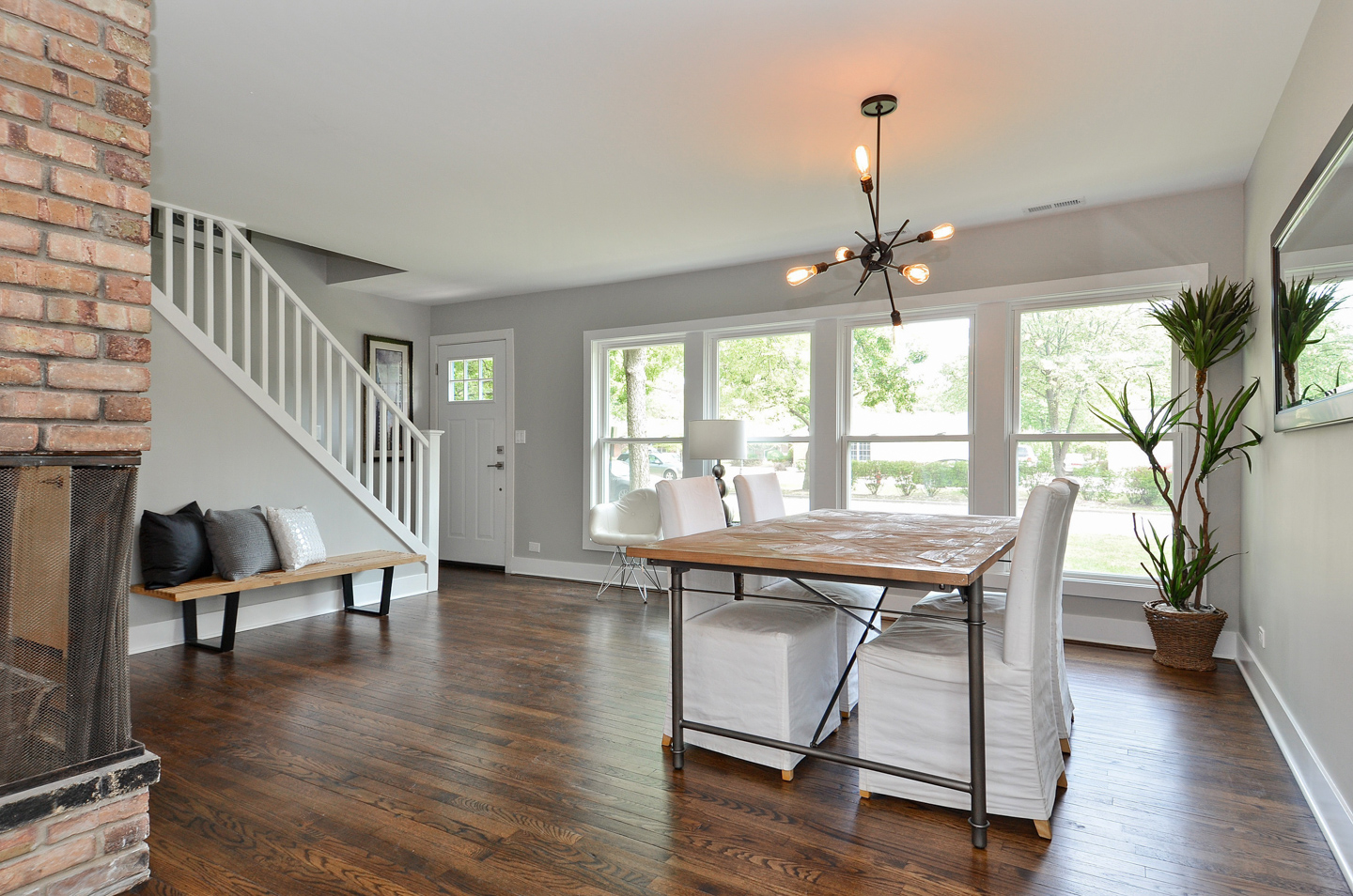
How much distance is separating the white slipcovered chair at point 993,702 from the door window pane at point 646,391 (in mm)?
3625

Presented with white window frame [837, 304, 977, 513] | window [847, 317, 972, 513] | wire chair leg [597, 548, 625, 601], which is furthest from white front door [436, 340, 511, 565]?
window [847, 317, 972, 513]

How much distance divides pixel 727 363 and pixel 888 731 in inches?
145

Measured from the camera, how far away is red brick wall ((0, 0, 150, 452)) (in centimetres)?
160

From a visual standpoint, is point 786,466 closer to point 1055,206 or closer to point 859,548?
point 1055,206

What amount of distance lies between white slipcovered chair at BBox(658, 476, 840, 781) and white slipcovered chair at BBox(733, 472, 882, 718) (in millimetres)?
166

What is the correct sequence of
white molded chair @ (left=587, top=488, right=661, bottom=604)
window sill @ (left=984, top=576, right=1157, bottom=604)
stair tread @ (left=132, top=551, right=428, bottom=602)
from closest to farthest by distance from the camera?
stair tread @ (left=132, top=551, right=428, bottom=602)
window sill @ (left=984, top=576, right=1157, bottom=604)
white molded chair @ (left=587, top=488, right=661, bottom=604)

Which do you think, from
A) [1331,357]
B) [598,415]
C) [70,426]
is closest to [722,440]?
[598,415]

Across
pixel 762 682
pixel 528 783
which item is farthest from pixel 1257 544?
pixel 528 783

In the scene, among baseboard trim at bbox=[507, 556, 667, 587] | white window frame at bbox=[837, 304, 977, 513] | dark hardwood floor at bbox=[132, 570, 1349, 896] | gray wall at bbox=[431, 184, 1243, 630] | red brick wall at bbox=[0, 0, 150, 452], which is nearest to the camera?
red brick wall at bbox=[0, 0, 150, 452]

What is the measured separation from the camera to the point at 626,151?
11.5ft

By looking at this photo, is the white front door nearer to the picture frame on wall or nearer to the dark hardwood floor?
the picture frame on wall

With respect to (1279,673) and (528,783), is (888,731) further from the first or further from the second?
(1279,673)

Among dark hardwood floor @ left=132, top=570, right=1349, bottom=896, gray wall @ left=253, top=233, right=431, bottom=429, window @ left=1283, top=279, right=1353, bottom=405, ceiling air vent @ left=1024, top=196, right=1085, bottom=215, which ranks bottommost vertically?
dark hardwood floor @ left=132, top=570, right=1349, bottom=896

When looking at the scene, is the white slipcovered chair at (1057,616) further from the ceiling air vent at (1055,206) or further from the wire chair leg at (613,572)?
the wire chair leg at (613,572)
